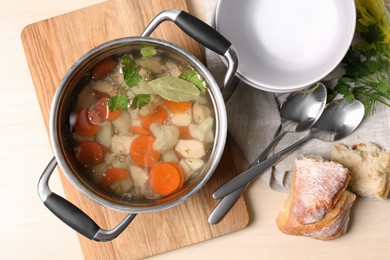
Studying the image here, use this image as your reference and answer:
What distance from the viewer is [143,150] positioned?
0.99 m

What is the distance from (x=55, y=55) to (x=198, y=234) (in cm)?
42

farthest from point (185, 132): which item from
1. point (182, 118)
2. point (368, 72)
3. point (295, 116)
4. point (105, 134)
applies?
point (368, 72)

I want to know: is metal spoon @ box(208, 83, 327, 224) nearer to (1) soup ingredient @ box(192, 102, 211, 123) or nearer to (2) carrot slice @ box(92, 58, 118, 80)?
(1) soup ingredient @ box(192, 102, 211, 123)

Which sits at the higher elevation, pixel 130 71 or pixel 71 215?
pixel 130 71

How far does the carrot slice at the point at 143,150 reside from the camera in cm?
98

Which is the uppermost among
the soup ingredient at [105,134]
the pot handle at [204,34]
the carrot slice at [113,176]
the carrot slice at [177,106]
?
the pot handle at [204,34]

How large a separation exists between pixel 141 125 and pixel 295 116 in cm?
31

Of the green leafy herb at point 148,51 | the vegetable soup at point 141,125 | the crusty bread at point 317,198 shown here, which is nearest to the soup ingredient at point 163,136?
the vegetable soup at point 141,125

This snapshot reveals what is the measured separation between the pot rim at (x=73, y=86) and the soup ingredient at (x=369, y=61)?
0.87 ft

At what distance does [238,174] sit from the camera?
1134 millimetres

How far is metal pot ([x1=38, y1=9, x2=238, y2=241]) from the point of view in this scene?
3.14ft

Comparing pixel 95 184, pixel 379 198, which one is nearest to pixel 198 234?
pixel 95 184

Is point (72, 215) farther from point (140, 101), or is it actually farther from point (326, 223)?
point (326, 223)

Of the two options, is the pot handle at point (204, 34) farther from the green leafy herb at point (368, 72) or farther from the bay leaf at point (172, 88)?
the green leafy herb at point (368, 72)
